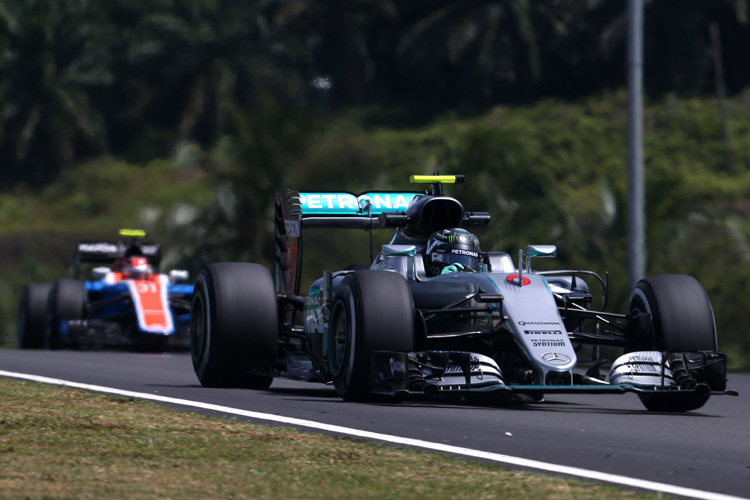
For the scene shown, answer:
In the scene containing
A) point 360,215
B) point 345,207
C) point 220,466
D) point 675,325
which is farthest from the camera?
point 345,207

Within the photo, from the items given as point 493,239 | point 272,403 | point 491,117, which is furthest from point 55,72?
point 272,403

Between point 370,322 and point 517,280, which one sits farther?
point 517,280

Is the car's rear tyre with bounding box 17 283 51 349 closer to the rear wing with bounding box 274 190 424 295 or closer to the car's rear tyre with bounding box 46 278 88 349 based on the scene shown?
the car's rear tyre with bounding box 46 278 88 349

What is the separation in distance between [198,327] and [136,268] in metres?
10.3

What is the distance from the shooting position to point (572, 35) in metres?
54.1

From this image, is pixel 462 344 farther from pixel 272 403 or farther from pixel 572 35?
pixel 572 35

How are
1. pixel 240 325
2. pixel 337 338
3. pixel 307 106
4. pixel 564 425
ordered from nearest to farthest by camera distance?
pixel 564 425 < pixel 337 338 < pixel 240 325 < pixel 307 106

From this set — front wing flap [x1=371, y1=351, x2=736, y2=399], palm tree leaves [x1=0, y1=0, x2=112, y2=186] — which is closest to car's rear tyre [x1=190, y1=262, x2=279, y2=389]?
front wing flap [x1=371, y1=351, x2=736, y2=399]

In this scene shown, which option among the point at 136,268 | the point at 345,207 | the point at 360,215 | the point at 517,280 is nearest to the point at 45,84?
the point at 136,268

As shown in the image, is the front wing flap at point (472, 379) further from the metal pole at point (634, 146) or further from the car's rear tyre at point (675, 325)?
the metal pole at point (634, 146)

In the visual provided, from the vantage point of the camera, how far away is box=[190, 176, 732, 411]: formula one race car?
10133mm

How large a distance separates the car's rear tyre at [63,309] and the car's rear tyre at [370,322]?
11871mm

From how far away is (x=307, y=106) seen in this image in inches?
1335

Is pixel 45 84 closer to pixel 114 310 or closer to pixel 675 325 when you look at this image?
pixel 114 310
